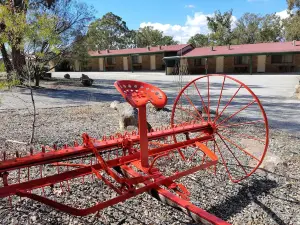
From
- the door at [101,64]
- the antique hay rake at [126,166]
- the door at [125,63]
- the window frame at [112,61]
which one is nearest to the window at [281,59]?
the door at [125,63]

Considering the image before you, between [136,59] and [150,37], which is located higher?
[150,37]

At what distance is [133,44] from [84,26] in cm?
4258

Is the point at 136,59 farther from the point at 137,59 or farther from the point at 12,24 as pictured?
the point at 12,24

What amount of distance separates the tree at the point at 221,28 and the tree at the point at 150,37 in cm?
1153

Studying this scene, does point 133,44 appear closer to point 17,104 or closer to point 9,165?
point 17,104

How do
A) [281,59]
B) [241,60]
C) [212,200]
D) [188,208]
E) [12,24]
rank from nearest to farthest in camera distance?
[188,208], [212,200], [12,24], [281,59], [241,60]

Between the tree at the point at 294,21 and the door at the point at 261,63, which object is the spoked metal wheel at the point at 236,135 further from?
the tree at the point at 294,21

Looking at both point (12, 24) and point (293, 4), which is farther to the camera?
point (293, 4)

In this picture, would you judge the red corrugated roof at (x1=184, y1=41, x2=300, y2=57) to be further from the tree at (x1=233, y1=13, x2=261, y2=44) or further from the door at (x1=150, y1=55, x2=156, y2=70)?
the tree at (x1=233, y1=13, x2=261, y2=44)

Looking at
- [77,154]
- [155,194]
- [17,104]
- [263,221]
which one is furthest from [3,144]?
[17,104]

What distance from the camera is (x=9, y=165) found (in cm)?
209

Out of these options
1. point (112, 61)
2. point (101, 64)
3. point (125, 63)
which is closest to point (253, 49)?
point (125, 63)

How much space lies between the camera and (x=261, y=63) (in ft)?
89.4

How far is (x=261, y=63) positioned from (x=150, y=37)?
3012 centimetres
